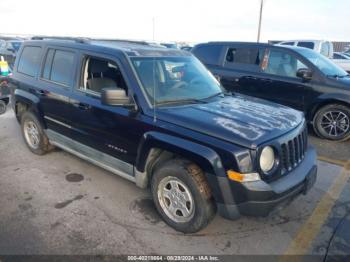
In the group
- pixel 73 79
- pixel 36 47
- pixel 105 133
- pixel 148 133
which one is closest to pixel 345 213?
pixel 148 133

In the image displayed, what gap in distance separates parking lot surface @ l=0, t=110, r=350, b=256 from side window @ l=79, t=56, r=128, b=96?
4.25 ft

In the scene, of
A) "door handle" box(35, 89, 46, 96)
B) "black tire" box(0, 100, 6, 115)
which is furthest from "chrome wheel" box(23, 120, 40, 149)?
"black tire" box(0, 100, 6, 115)

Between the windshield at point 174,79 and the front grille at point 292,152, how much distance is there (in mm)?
1178

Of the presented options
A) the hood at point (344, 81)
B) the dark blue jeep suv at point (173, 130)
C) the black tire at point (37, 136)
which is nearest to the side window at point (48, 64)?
the dark blue jeep suv at point (173, 130)

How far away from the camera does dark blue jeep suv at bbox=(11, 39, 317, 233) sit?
→ 2.71 m

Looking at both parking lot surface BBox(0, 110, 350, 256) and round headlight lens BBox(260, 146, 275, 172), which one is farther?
parking lot surface BBox(0, 110, 350, 256)

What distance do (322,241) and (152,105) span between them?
2.24 meters

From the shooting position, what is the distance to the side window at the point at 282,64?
6512mm

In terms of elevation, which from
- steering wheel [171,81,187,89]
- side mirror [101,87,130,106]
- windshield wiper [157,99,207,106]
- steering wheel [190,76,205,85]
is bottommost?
windshield wiper [157,99,207,106]

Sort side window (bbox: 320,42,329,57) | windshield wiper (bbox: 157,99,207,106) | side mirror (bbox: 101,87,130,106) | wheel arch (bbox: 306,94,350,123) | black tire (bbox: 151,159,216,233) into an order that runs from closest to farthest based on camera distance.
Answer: black tire (bbox: 151,159,216,233) → side mirror (bbox: 101,87,130,106) → windshield wiper (bbox: 157,99,207,106) → wheel arch (bbox: 306,94,350,123) → side window (bbox: 320,42,329,57)

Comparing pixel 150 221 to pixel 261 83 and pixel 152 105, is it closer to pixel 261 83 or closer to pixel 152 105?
pixel 152 105

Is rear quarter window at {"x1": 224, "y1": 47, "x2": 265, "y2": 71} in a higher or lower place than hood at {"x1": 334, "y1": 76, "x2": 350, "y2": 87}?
higher

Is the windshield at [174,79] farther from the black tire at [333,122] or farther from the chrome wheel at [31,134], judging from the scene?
the black tire at [333,122]

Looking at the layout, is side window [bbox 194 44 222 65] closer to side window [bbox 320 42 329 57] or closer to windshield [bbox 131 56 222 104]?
windshield [bbox 131 56 222 104]
